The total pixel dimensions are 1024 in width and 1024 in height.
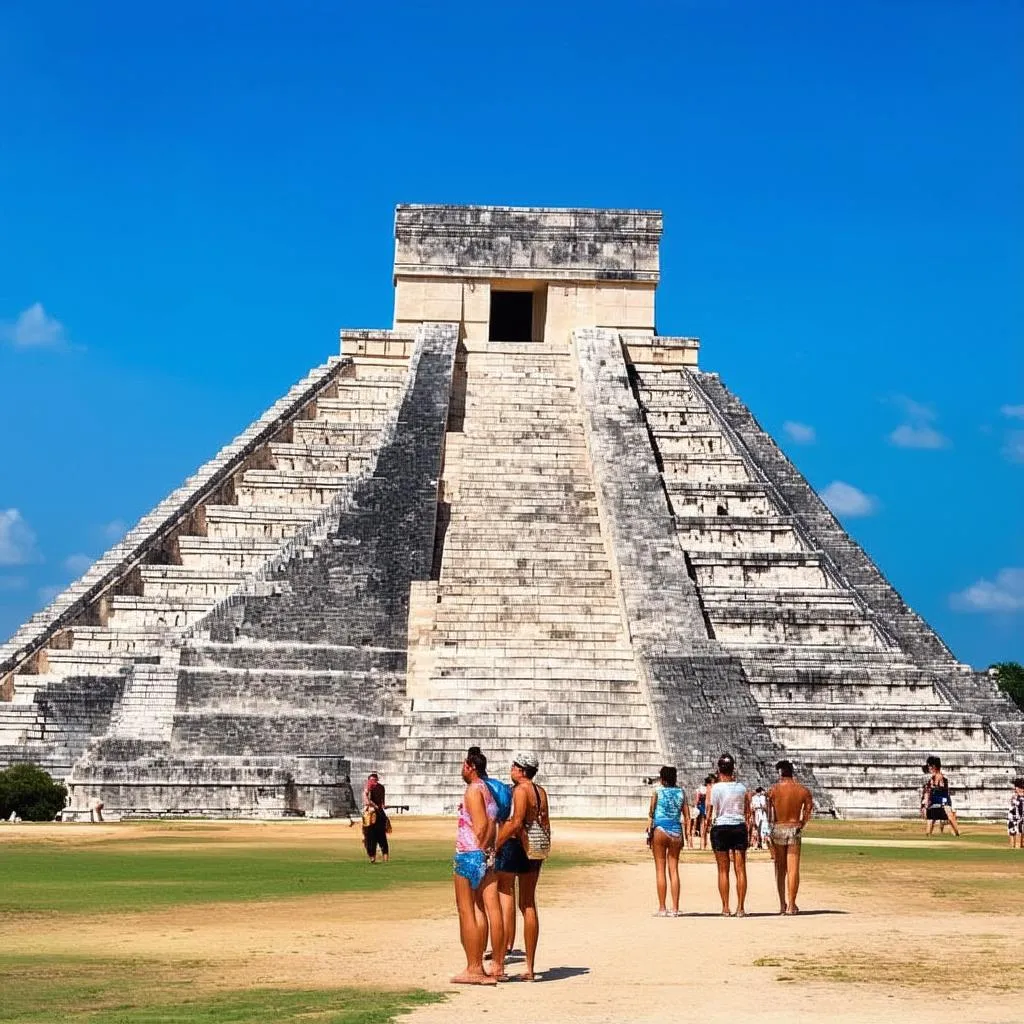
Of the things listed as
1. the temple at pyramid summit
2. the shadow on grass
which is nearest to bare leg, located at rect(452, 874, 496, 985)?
the shadow on grass

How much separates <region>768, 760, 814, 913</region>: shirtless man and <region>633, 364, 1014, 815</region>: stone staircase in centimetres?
807

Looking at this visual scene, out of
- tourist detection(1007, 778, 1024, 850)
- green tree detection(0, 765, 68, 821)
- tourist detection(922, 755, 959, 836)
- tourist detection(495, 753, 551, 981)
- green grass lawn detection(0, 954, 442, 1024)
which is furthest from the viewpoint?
green tree detection(0, 765, 68, 821)

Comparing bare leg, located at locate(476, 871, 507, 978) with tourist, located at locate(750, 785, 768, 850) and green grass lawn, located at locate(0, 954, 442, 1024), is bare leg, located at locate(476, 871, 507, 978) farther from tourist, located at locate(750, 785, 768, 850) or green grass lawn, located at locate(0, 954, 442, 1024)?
tourist, located at locate(750, 785, 768, 850)

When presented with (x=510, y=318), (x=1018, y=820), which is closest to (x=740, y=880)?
(x=1018, y=820)

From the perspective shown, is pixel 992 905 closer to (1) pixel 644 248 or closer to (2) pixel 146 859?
(2) pixel 146 859

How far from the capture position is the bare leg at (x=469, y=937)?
6.82 meters

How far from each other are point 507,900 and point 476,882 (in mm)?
304

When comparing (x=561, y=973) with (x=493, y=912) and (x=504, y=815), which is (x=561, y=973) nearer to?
(x=493, y=912)

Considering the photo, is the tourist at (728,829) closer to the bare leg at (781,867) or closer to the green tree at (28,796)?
the bare leg at (781,867)

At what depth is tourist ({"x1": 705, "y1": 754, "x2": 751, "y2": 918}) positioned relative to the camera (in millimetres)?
9102

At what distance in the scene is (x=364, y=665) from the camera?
18172mm

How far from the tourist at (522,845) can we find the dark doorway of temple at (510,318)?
25.9 metres

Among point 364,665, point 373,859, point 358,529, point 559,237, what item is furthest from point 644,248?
point 373,859

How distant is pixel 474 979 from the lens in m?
6.81
